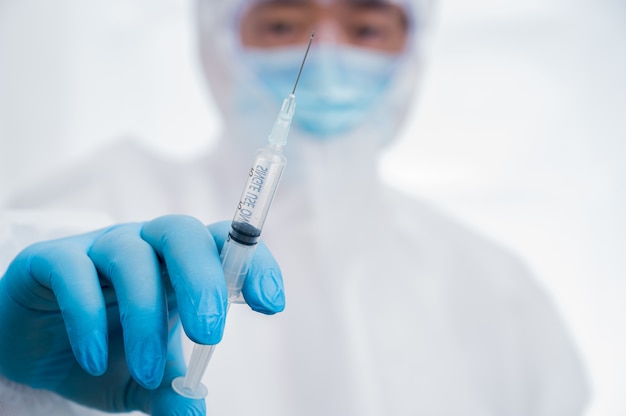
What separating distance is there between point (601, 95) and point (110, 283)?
201cm

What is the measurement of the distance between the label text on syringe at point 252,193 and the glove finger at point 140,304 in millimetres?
131

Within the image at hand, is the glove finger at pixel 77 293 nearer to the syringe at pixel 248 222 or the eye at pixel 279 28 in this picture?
the syringe at pixel 248 222

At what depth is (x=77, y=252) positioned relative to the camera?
31.1 inches

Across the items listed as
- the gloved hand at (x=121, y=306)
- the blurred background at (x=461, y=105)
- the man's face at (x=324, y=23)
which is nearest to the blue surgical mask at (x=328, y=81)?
the man's face at (x=324, y=23)

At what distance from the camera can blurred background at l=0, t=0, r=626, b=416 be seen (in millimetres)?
2102

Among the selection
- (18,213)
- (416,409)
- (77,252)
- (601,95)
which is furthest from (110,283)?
(601,95)

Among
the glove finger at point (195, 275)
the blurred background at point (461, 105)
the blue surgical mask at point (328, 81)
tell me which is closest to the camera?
the glove finger at point (195, 275)

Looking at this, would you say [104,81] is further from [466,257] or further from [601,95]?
[601,95]

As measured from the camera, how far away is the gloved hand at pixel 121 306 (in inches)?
27.9

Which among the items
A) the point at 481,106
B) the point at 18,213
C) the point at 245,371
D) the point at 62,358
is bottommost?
the point at 245,371

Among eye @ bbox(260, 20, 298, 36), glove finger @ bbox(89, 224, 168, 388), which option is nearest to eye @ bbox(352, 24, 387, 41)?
eye @ bbox(260, 20, 298, 36)

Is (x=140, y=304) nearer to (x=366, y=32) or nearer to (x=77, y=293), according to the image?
(x=77, y=293)

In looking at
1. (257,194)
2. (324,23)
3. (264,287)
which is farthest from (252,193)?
(324,23)

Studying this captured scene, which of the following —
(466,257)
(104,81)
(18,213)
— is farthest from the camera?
(104,81)
